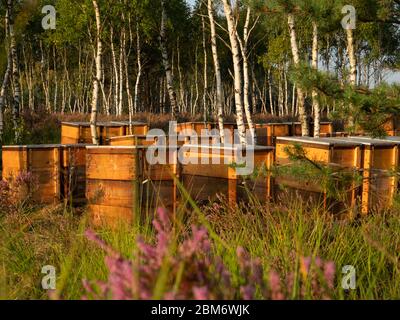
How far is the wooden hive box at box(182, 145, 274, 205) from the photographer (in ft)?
27.3

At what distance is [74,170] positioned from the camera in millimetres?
10672

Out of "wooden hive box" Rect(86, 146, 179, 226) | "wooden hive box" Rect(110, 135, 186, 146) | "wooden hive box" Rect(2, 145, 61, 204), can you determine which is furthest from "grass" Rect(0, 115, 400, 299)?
"wooden hive box" Rect(110, 135, 186, 146)

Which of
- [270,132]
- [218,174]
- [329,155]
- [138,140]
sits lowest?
[218,174]

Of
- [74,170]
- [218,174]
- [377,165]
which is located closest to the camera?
[218,174]

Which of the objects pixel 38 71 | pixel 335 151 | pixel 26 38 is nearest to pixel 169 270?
pixel 335 151

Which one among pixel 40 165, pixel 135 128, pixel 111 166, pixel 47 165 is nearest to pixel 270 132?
pixel 135 128

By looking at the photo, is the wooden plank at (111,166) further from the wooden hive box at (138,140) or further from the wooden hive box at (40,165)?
the wooden hive box at (138,140)

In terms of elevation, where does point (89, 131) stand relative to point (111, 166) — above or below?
above

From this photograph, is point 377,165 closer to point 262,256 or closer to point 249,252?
point 249,252

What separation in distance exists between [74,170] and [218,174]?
3773 mm

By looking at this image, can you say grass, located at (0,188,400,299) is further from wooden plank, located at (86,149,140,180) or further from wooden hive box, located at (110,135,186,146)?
wooden hive box, located at (110,135,186,146)

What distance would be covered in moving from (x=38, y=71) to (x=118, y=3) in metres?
20.1

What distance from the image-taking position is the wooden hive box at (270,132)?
17.9m

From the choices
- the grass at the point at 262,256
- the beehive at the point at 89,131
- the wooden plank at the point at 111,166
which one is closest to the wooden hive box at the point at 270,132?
the beehive at the point at 89,131
